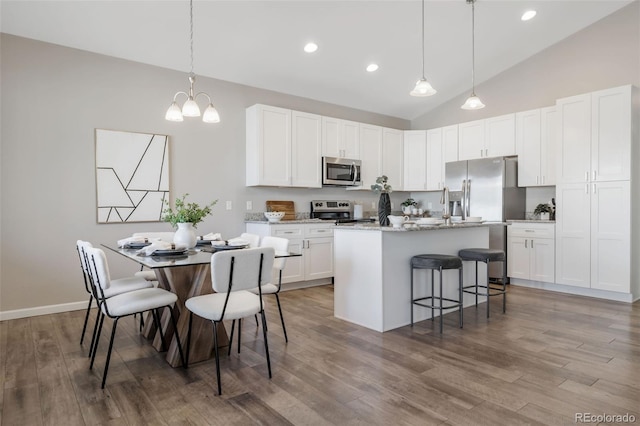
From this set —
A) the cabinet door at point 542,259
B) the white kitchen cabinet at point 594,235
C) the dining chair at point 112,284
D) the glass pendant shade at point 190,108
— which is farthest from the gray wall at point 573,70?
the dining chair at point 112,284

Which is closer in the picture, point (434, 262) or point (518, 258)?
point (434, 262)

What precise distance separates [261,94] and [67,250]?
2973 millimetres

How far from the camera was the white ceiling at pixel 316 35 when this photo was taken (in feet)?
11.9

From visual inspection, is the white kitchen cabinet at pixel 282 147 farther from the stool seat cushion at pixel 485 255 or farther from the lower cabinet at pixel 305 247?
the stool seat cushion at pixel 485 255

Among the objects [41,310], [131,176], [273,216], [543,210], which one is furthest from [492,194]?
[41,310]

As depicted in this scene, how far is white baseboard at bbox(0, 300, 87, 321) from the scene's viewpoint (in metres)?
3.68

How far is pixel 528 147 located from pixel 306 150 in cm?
301

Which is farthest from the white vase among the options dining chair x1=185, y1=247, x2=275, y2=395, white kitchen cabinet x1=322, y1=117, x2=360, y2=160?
white kitchen cabinet x1=322, y1=117, x2=360, y2=160

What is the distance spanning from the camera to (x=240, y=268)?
229cm

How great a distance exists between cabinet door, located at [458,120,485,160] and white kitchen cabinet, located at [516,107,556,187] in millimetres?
533

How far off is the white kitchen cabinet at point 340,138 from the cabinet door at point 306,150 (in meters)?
0.11

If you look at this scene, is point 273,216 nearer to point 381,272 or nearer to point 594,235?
point 381,272

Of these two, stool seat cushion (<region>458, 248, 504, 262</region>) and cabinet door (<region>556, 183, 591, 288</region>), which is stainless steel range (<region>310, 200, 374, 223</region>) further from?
cabinet door (<region>556, 183, 591, 288</region>)

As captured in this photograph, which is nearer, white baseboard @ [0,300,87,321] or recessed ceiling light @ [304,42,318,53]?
white baseboard @ [0,300,87,321]
